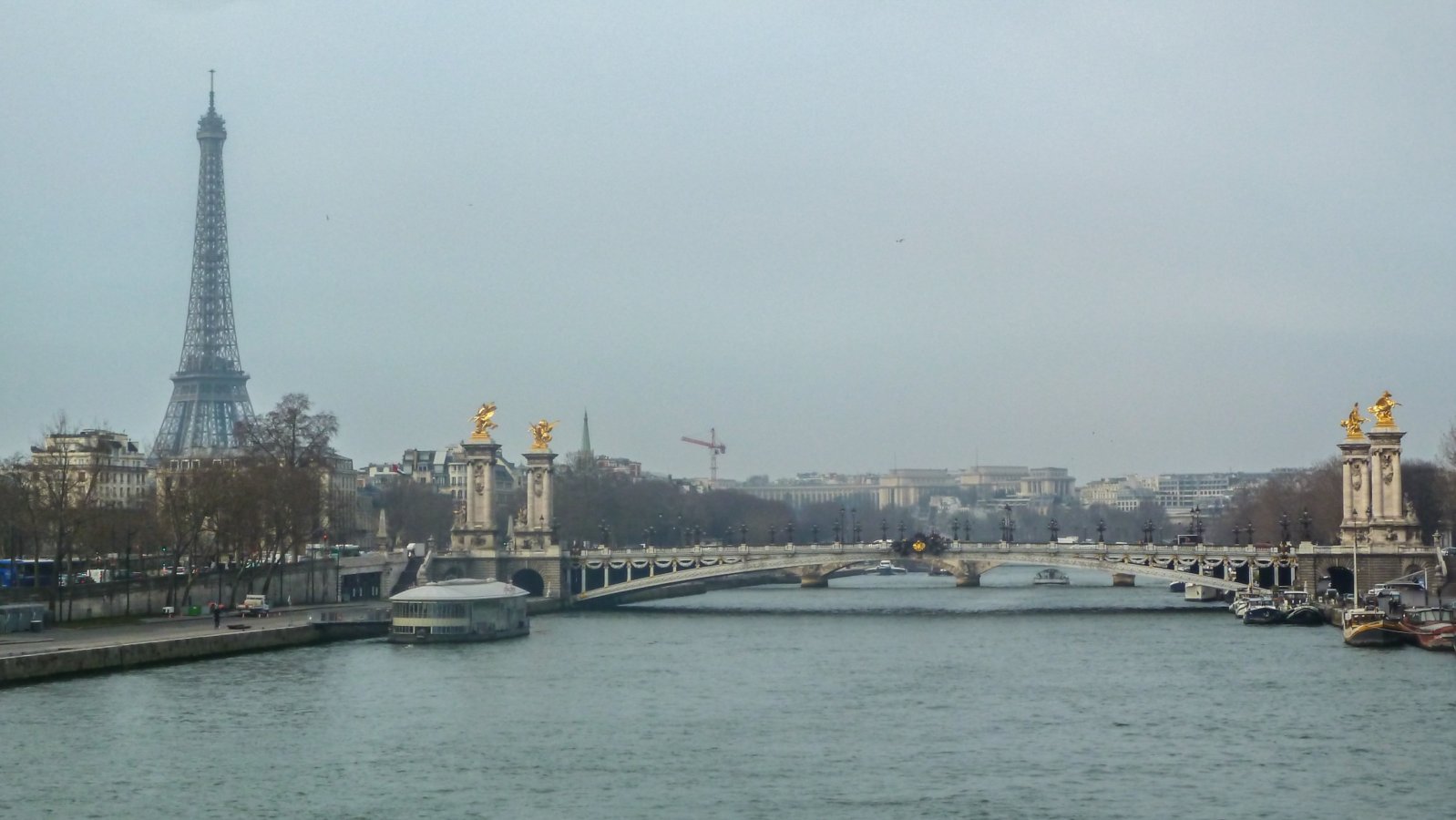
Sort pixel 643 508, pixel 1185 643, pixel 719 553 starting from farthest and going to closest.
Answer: pixel 643 508 < pixel 719 553 < pixel 1185 643

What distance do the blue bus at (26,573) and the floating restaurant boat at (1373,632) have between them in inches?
1544

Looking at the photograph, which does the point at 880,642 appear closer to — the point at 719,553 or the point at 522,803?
the point at 719,553

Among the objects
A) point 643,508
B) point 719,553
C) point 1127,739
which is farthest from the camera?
Answer: point 643,508

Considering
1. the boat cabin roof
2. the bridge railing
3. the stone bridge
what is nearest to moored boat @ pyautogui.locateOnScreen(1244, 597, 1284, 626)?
the stone bridge

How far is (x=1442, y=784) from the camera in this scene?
119 ft

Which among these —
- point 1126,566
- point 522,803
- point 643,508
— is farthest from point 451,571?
point 522,803

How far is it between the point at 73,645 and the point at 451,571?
118 ft

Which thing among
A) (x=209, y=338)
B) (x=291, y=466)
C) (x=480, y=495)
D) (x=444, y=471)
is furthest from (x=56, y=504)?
(x=444, y=471)

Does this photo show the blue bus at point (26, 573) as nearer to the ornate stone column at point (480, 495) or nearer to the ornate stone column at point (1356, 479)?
the ornate stone column at point (480, 495)

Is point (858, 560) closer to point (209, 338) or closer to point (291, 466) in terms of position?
point (291, 466)

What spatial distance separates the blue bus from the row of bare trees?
0.55 meters

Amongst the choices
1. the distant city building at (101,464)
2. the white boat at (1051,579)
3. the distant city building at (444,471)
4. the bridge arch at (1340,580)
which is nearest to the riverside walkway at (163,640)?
the distant city building at (101,464)

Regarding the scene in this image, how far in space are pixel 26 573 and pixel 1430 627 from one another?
150 feet

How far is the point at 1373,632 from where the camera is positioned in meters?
60.2
